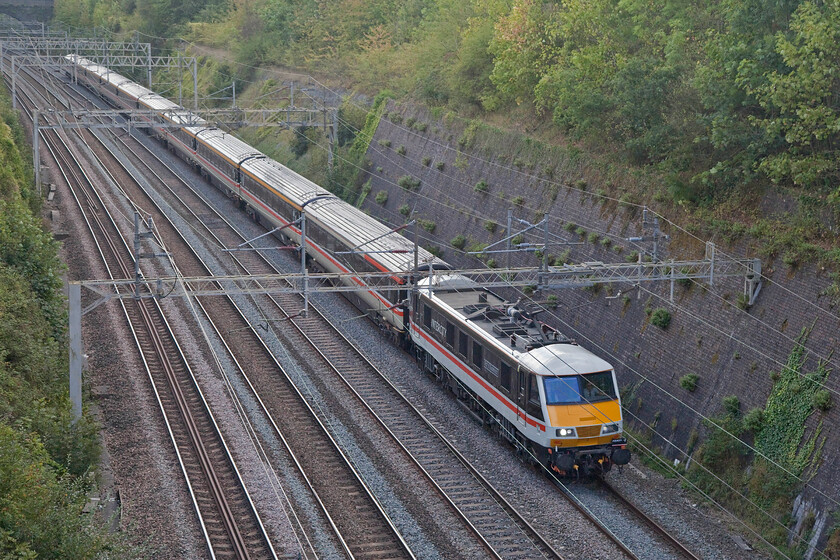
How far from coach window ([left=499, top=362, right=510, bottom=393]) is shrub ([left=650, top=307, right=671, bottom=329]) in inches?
189

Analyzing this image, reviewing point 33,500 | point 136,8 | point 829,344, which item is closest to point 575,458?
point 829,344

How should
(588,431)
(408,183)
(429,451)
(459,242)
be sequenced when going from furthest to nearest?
1. (408,183)
2. (459,242)
3. (429,451)
4. (588,431)

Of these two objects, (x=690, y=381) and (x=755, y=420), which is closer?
(x=755, y=420)

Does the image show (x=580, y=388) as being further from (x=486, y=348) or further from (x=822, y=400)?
(x=822, y=400)

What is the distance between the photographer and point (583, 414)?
18344mm

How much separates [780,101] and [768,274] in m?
3.72

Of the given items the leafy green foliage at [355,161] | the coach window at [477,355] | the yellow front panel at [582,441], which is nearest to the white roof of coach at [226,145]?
the leafy green foliage at [355,161]

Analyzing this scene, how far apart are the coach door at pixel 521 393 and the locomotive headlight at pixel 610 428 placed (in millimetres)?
1651

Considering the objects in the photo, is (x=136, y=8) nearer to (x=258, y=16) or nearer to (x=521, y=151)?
(x=258, y=16)

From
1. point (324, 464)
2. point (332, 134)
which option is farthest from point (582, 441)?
point (332, 134)

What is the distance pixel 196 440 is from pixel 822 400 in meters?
13.1

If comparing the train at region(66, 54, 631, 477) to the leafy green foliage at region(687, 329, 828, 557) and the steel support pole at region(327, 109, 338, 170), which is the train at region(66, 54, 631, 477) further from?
the steel support pole at region(327, 109, 338, 170)

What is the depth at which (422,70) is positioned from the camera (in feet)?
135

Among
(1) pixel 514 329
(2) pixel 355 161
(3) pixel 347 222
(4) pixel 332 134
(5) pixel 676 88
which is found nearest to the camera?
(1) pixel 514 329
